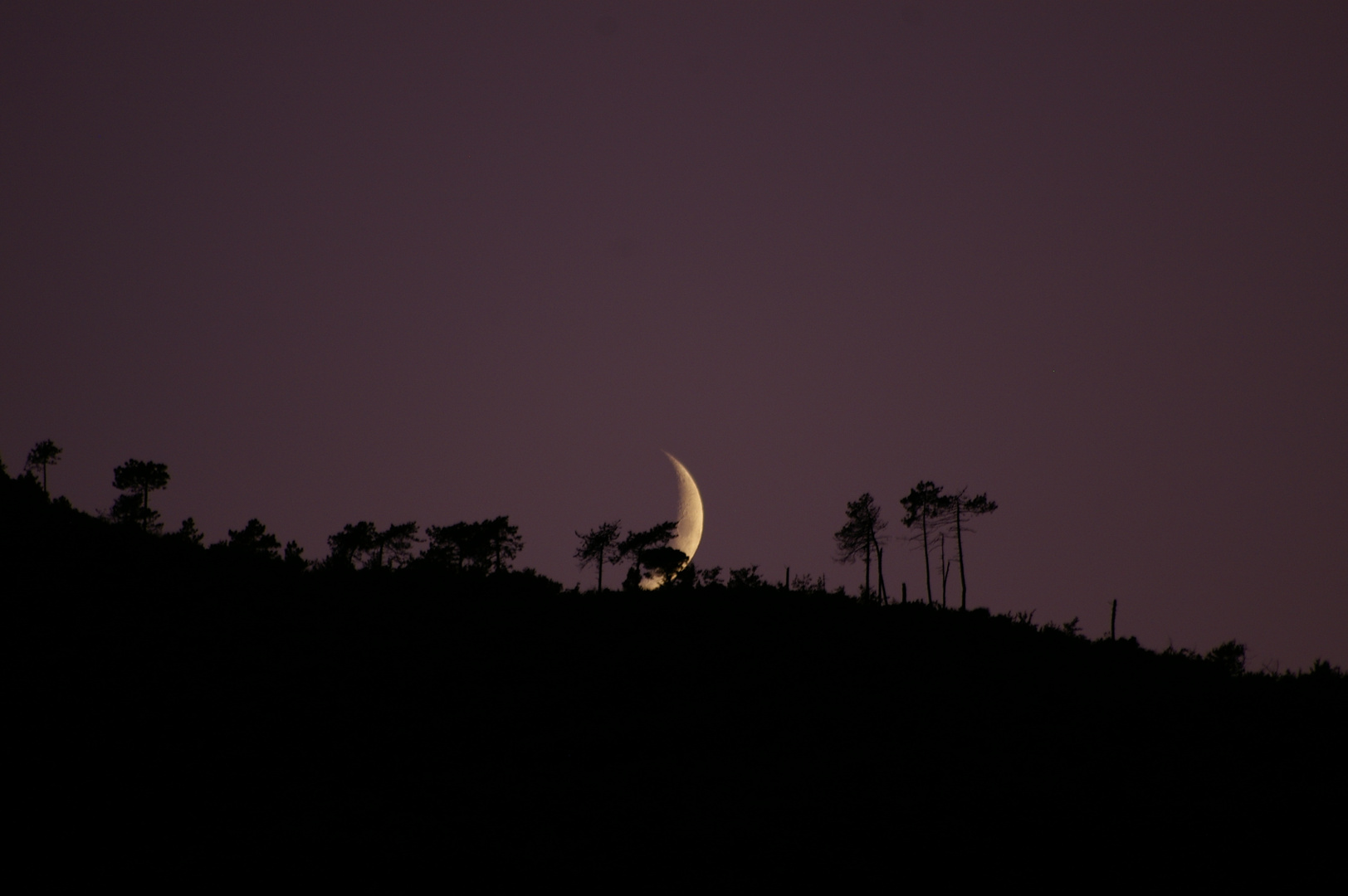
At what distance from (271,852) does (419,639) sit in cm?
2832

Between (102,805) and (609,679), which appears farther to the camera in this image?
(609,679)

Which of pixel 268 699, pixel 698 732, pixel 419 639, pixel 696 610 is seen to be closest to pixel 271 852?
pixel 698 732

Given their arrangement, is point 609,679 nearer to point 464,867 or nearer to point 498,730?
point 498,730

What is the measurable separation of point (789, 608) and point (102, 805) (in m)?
36.3

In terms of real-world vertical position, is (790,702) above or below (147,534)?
below

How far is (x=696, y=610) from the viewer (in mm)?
52969

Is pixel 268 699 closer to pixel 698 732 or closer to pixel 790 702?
pixel 698 732

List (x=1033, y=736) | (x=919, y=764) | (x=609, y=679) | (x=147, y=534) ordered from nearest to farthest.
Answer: (x=919, y=764) → (x=1033, y=736) → (x=609, y=679) → (x=147, y=534)

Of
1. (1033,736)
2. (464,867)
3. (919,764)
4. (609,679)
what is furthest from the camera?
(609,679)

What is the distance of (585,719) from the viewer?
35.8 metres

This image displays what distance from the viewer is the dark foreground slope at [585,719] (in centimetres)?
2141

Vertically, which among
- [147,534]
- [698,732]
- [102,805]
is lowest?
[102,805]

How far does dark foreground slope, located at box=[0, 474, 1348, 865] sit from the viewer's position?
21.4m

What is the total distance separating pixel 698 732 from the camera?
110 feet
